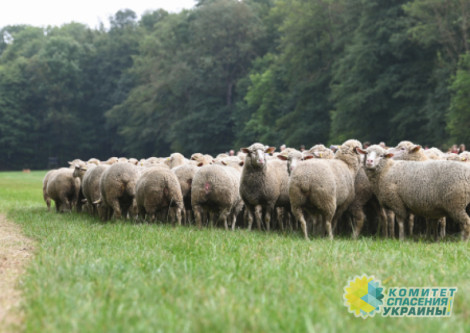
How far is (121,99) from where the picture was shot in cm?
6378

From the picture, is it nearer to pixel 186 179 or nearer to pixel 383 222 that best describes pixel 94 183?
pixel 186 179

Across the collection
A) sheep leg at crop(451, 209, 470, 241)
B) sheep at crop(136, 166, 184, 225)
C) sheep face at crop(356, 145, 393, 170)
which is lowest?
sheep leg at crop(451, 209, 470, 241)

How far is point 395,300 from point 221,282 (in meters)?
1.38

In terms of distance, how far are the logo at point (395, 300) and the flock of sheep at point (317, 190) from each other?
3460 millimetres

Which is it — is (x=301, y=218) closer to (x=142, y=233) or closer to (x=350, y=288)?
(x=142, y=233)

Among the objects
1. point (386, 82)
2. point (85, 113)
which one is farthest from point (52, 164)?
point (386, 82)

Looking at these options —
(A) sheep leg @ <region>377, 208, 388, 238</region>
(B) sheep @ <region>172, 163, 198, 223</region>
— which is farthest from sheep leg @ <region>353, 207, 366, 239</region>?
(B) sheep @ <region>172, 163, 198, 223</region>

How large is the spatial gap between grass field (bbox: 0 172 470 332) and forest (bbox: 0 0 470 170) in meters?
21.7

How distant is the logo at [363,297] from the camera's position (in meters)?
3.80

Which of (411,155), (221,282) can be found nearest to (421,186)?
(411,155)

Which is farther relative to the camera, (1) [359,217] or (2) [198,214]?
(2) [198,214]

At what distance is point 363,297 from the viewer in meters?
3.97

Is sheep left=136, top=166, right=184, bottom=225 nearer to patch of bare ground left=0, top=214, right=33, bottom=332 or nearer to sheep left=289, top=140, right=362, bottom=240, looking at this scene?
patch of bare ground left=0, top=214, right=33, bottom=332

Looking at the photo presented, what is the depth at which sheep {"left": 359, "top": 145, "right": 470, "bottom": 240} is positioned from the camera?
288 inches
